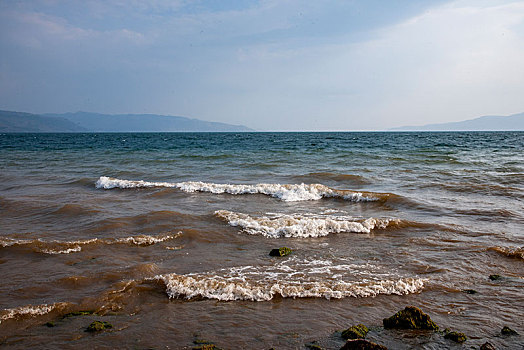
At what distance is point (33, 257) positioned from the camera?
6.91 m

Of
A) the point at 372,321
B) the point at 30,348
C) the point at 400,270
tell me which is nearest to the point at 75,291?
the point at 30,348

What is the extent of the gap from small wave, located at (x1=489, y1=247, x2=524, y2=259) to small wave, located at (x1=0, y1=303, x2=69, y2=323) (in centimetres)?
802

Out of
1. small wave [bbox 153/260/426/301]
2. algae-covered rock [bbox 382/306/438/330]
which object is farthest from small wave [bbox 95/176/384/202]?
algae-covered rock [bbox 382/306/438/330]

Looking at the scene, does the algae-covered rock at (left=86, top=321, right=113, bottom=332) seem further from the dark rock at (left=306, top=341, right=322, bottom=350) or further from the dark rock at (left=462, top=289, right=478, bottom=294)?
the dark rock at (left=462, top=289, right=478, bottom=294)

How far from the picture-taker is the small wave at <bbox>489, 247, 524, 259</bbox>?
273 inches

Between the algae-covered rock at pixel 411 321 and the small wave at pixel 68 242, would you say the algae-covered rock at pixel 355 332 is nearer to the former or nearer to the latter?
the algae-covered rock at pixel 411 321

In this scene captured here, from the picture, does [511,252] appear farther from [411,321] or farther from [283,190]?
[283,190]

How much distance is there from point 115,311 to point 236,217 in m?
5.13

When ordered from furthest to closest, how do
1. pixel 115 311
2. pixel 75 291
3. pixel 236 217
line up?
pixel 236 217
pixel 75 291
pixel 115 311

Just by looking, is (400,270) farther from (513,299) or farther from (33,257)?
(33,257)

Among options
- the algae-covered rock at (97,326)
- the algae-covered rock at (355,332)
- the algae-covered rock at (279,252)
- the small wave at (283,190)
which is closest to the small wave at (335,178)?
the small wave at (283,190)

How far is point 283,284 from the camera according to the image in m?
5.67

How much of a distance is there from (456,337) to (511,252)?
4.08m

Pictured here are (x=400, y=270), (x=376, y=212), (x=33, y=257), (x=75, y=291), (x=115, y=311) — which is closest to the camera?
(x=115, y=311)
